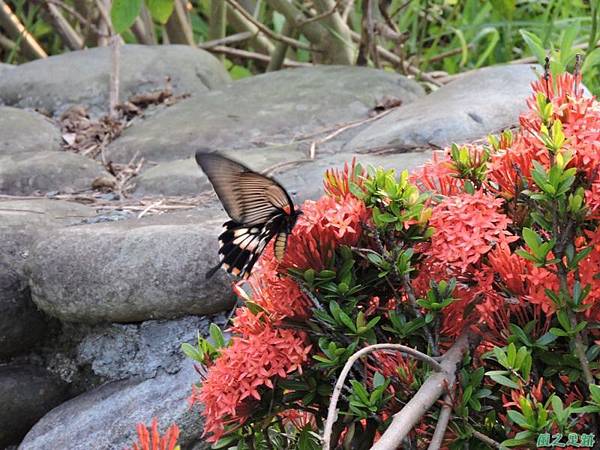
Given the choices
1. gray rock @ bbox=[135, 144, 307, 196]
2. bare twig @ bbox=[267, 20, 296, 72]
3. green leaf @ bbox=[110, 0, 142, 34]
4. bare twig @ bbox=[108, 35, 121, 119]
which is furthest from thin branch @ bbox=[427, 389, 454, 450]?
bare twig @ bbox=[267, 20, 296, 72]

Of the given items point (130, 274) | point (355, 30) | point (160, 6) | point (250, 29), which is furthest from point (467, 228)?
point (250, 29)

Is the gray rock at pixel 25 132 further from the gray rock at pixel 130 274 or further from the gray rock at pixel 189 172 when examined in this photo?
the gray rock at pixel 130 274

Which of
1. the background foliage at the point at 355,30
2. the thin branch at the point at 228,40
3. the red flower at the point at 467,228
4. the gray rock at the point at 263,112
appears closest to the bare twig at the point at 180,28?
the background foliage at the point at 355,30

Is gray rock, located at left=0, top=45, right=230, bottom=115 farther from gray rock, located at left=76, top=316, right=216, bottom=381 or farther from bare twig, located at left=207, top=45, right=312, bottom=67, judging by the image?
gray rock, located at left=76, top=316, right=216, bottom=381

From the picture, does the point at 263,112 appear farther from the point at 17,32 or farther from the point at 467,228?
the point at 17,32

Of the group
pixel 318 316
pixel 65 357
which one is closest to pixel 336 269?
pixel 318 316
